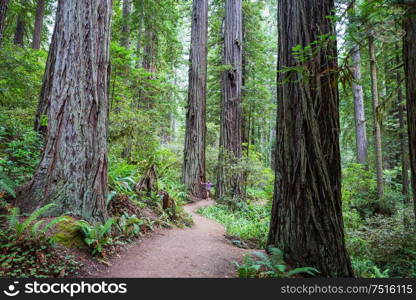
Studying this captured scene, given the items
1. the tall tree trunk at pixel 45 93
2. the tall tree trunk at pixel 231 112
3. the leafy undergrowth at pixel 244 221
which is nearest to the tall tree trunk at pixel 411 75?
the leafy undergrowth at pixel 244 221

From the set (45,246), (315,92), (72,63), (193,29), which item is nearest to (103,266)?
(45,246)

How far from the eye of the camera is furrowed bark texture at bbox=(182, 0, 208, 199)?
10.2 m

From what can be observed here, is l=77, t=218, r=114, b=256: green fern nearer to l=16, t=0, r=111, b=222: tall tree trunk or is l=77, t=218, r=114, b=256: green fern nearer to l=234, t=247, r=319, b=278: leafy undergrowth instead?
l=16, t=0, r=111, b=222: tall tree trunk

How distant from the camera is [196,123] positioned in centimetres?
1032

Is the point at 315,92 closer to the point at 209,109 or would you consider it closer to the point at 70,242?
the point at 70,242

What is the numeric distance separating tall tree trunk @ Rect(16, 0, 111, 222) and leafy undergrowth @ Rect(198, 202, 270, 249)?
3086 mm

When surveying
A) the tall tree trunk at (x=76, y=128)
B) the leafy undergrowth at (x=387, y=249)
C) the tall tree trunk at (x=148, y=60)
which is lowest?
the leafy undergrowth at (x=387, y=249)

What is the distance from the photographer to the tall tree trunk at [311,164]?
3193 mm

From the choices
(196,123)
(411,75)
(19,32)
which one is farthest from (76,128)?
(19,32)

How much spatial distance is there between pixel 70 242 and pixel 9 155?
332 centimetres

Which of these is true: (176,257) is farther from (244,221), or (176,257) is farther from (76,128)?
(244,221)

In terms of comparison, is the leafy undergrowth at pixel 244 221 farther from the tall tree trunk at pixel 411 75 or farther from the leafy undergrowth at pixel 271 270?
the tall tree trunk at pixel 411 75

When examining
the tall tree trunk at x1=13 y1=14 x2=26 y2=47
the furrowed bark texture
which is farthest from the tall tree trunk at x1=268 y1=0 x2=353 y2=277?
the tall tree trunk at x1=13 y1=14 x2=26 y2=47

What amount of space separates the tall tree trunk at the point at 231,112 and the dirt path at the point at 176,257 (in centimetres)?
482
